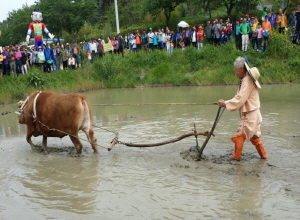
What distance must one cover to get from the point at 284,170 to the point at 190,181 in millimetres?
1514

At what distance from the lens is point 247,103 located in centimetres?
652

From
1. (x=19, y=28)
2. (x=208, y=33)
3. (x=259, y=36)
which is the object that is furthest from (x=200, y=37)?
(x=19, y=28)

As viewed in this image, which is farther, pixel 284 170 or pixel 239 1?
pixel 239 1

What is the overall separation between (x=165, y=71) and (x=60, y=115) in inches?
515

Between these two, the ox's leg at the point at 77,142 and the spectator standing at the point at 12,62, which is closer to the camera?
the ox's leg at the point at 77,142

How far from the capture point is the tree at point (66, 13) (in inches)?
1488

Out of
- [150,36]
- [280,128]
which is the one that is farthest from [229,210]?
[150,36]

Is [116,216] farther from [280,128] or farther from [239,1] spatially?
[239,1]

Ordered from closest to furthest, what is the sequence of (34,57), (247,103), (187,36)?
(247,103)
(34,57)
(187,36)

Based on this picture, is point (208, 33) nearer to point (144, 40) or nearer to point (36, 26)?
point (144, 40)

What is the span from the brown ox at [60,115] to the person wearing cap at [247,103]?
266 centimetres

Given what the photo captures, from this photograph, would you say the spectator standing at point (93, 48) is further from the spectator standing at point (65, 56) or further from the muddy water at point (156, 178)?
the muddy water at point (156, 178)

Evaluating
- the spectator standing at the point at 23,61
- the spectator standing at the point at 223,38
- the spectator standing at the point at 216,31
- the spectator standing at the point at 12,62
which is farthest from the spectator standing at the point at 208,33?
the spectator standing at the point at 12,62

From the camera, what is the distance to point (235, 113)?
10984mm
